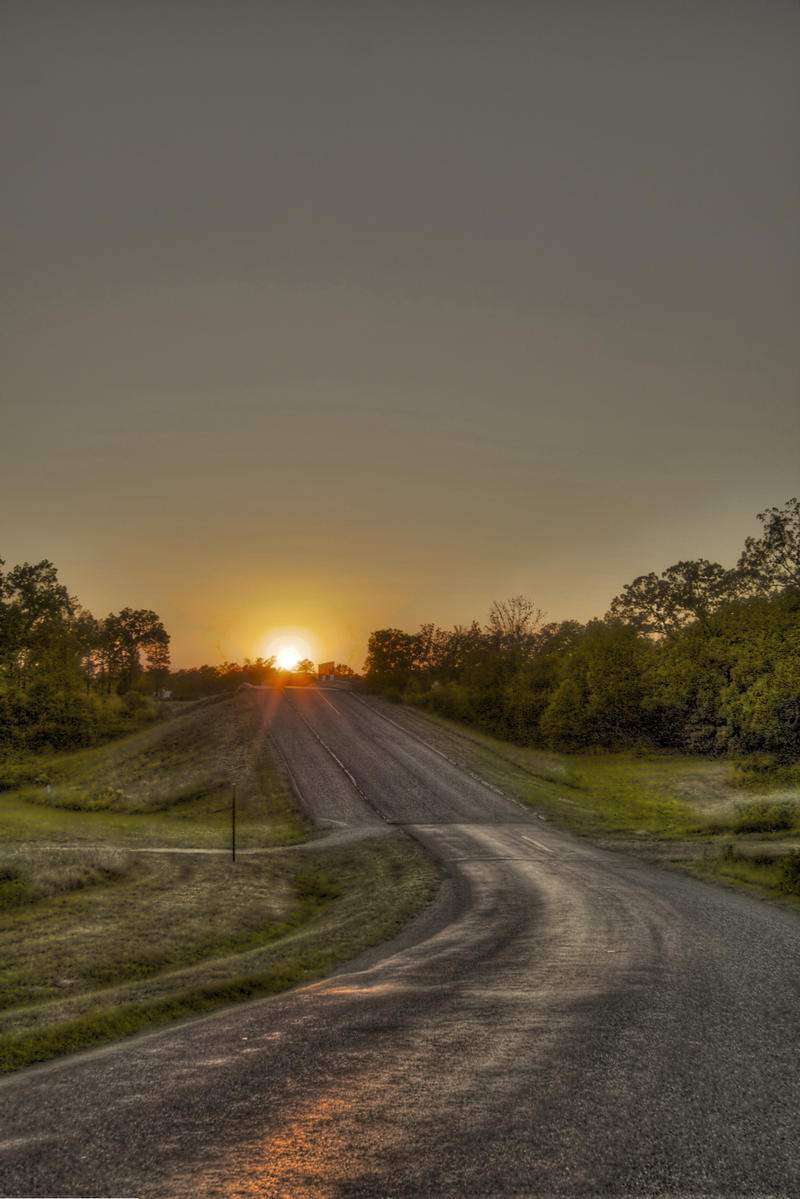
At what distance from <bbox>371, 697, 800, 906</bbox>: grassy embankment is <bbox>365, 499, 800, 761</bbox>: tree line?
7.92ft

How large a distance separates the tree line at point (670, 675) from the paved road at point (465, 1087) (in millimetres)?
34016

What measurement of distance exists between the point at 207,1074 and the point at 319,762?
4043 centimetres

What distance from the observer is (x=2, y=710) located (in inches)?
2320

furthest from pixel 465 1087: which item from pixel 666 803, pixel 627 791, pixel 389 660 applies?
pixel 389 660

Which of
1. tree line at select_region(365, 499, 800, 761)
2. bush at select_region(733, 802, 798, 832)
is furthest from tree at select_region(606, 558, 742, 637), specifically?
bush at select_region(733, 802, 798, 832)

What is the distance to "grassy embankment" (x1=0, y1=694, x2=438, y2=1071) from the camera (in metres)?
11.2

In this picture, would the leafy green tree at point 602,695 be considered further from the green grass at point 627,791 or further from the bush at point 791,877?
the bush at point 791,877

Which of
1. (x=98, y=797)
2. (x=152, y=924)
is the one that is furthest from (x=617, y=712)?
(x=152, y=924)

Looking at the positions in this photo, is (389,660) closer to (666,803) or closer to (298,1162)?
(666,803)

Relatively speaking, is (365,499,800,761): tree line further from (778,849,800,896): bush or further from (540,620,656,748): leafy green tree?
(778,849,800,896): bush

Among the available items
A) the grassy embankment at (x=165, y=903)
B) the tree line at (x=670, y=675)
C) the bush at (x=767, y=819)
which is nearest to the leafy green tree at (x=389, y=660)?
the tree line at (x=670, y=675)

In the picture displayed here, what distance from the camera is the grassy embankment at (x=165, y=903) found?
11.2 metres

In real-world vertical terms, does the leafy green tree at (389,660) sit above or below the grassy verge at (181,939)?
above

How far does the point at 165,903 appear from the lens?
18.4 metres
